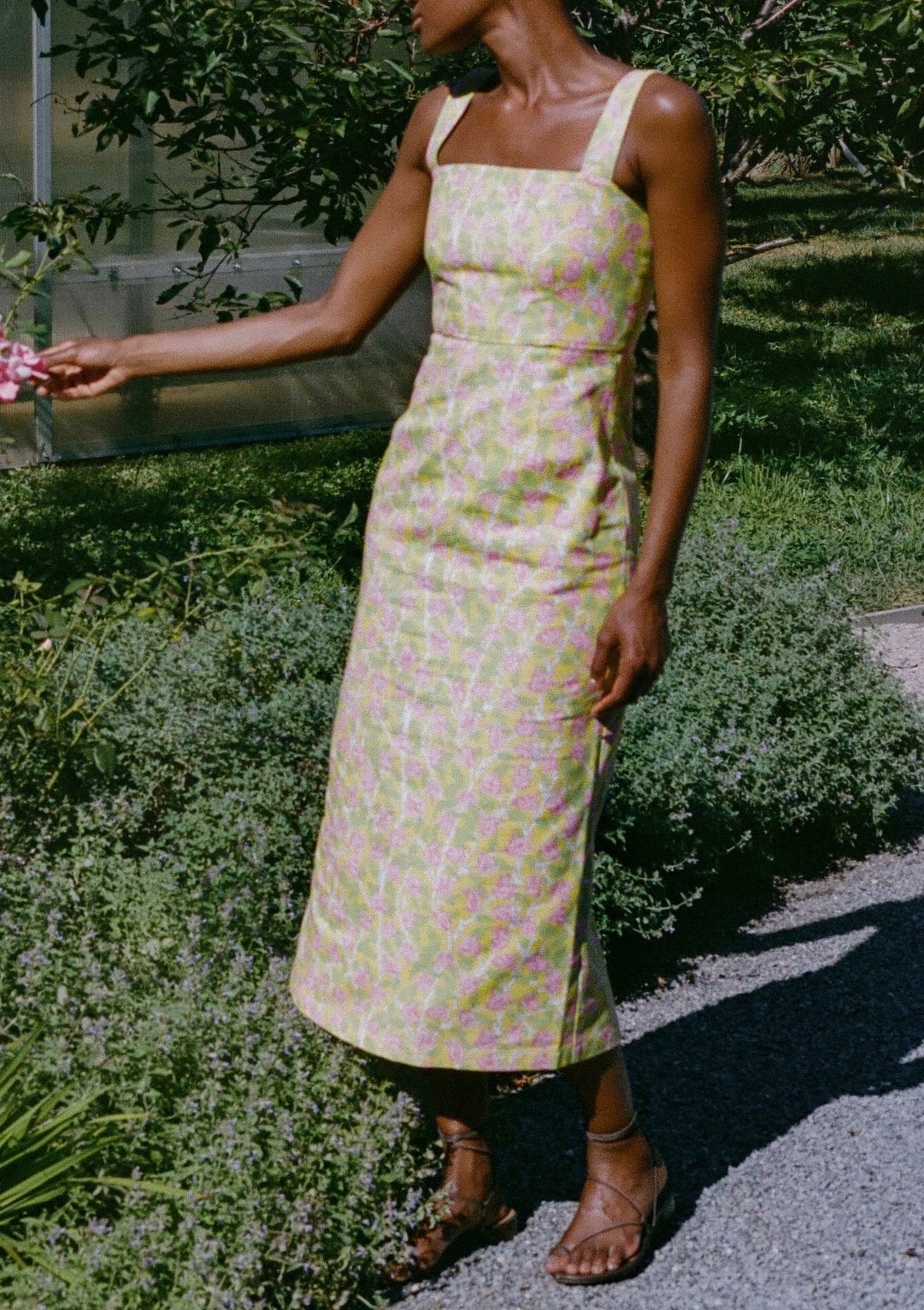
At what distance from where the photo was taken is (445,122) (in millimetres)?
2553

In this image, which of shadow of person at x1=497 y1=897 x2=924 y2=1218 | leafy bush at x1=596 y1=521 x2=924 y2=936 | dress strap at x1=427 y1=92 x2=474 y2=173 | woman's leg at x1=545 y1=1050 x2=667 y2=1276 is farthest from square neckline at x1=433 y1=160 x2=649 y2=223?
leafy bush at x1=596 y1=521 x2=924 y2=936

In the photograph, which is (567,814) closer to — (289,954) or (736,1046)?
(289,954)

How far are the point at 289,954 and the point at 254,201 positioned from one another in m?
3.22

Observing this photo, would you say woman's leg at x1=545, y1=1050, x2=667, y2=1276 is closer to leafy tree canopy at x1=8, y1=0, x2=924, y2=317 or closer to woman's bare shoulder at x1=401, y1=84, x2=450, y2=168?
woman's bare shoulder at x1=401, y1=84, x2=450, y2=168

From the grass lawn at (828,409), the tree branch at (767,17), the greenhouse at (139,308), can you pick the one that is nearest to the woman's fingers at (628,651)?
the grass lawn at (828,409)

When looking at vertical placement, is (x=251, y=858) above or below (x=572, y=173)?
below

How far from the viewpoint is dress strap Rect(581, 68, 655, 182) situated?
2.35m

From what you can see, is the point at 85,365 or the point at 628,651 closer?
the point at 628,651

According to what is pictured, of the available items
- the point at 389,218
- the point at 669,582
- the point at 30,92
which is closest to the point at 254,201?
the point at 30,92

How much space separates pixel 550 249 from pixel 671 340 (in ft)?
0.67

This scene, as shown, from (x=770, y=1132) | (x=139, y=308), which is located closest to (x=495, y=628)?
(x=770, y=1132)

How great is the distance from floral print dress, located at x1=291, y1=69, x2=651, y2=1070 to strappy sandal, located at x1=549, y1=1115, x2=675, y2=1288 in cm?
23

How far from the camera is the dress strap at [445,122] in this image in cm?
254

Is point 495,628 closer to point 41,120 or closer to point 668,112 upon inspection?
point 668,112
